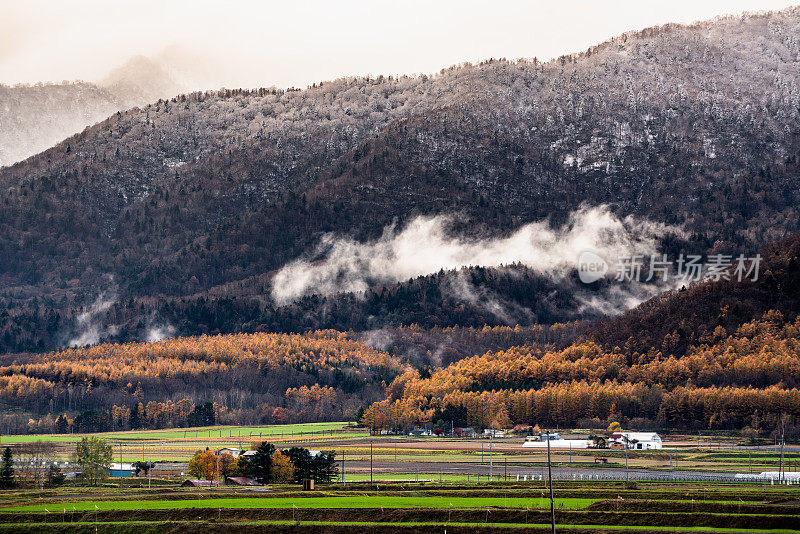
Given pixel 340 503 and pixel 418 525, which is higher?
pixel 340 503

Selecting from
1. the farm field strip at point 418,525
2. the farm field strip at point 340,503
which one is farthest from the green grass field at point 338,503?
the farm field strip at point 418,525

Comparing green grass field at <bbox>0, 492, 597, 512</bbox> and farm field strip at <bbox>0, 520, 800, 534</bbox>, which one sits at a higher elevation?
green grass field at <bbox>0, 492, 597, 512</bbox>

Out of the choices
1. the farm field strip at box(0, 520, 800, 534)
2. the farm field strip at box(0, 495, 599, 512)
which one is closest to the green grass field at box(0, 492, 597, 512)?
the farm field strip at box(0, 495, 599, 512)

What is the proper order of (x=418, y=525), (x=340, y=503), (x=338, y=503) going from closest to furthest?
(x=418, y=525) < (x=340, y=503) < (x=338, y=503)

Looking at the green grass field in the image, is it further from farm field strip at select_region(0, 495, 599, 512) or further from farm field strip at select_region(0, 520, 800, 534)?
farm field strip at select_region(0, 520, 800, 534)

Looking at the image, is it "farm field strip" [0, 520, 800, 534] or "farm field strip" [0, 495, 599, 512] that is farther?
"farm field strip" [0, 495, 599, 512]

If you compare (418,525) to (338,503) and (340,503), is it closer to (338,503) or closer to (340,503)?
(340,503)

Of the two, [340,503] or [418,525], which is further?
[340,503]

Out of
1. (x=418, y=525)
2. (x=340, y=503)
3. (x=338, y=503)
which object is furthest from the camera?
(x=338, y=503)

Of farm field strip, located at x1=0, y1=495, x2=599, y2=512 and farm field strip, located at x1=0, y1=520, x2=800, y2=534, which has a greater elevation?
farm field strip, located at x1=0, y1=495, x2=599, y2=512

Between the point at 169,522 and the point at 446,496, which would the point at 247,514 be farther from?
the point at 446,496

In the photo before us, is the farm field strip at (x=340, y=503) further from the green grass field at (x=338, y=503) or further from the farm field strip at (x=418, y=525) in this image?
the farm field strip at (x=418, y=525)

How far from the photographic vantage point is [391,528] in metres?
168

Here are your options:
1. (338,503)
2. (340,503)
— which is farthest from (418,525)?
(338,503)
